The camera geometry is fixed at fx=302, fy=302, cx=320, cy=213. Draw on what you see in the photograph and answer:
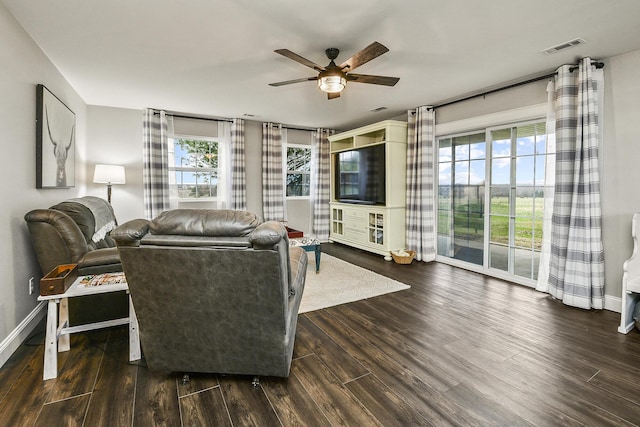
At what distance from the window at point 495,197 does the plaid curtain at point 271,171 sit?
2.89 meters

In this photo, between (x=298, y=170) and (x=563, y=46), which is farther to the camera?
(x=298, y=170)

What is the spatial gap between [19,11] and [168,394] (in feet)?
9.34

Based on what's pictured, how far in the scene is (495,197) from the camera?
3.94 m

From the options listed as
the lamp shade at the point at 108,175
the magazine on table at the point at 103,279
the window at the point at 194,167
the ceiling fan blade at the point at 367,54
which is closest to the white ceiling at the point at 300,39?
the ceiling fan blade at the point at 367,54

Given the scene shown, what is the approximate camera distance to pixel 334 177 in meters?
6.23

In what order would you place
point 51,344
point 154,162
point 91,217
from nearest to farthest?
point 51,344 → point 91,217 → point 154,162

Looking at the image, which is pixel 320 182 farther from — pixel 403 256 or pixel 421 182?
pixel 403 256

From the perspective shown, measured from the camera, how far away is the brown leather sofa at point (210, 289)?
148 cm

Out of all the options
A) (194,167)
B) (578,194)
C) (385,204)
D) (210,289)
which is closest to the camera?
(210,289)

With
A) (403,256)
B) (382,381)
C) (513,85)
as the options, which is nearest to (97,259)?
(382,381)

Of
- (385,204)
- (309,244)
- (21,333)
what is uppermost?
(385,204)

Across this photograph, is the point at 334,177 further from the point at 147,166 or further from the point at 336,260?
the point at 147,166

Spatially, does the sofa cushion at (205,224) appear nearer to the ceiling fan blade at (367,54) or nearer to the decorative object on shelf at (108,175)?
the ceiling fan blade at (367,54)

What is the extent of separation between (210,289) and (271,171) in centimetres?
441
